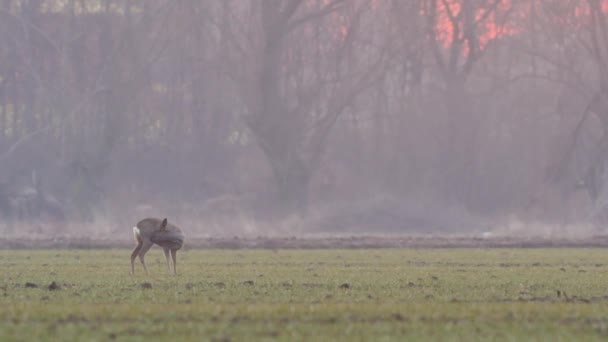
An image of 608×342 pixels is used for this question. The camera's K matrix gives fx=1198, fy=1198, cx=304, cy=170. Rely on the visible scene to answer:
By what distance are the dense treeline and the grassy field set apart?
3815cm

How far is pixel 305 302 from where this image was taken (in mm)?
15500

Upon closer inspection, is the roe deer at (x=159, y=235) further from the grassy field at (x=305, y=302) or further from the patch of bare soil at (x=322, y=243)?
the patch of bare soil at (x=322, y=243)

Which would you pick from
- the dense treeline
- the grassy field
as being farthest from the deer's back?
the dense treeline

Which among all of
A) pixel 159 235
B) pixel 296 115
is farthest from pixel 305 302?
pixel 296 115

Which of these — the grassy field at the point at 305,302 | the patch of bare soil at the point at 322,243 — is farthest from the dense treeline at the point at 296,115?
the grassy field at the point at 305,302

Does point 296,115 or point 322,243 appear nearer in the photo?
point 322,243

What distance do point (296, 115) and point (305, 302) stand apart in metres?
52.0

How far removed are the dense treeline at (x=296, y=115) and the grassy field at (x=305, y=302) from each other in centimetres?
3815

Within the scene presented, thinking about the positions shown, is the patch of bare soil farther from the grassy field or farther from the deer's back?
the deer's back

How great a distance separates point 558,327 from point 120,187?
6135cm

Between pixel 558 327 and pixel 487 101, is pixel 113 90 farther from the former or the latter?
pixel 558 327

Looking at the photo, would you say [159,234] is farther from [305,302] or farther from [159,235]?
[305,302]

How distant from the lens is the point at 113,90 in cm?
6738

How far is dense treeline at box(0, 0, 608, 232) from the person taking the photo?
217 feet
